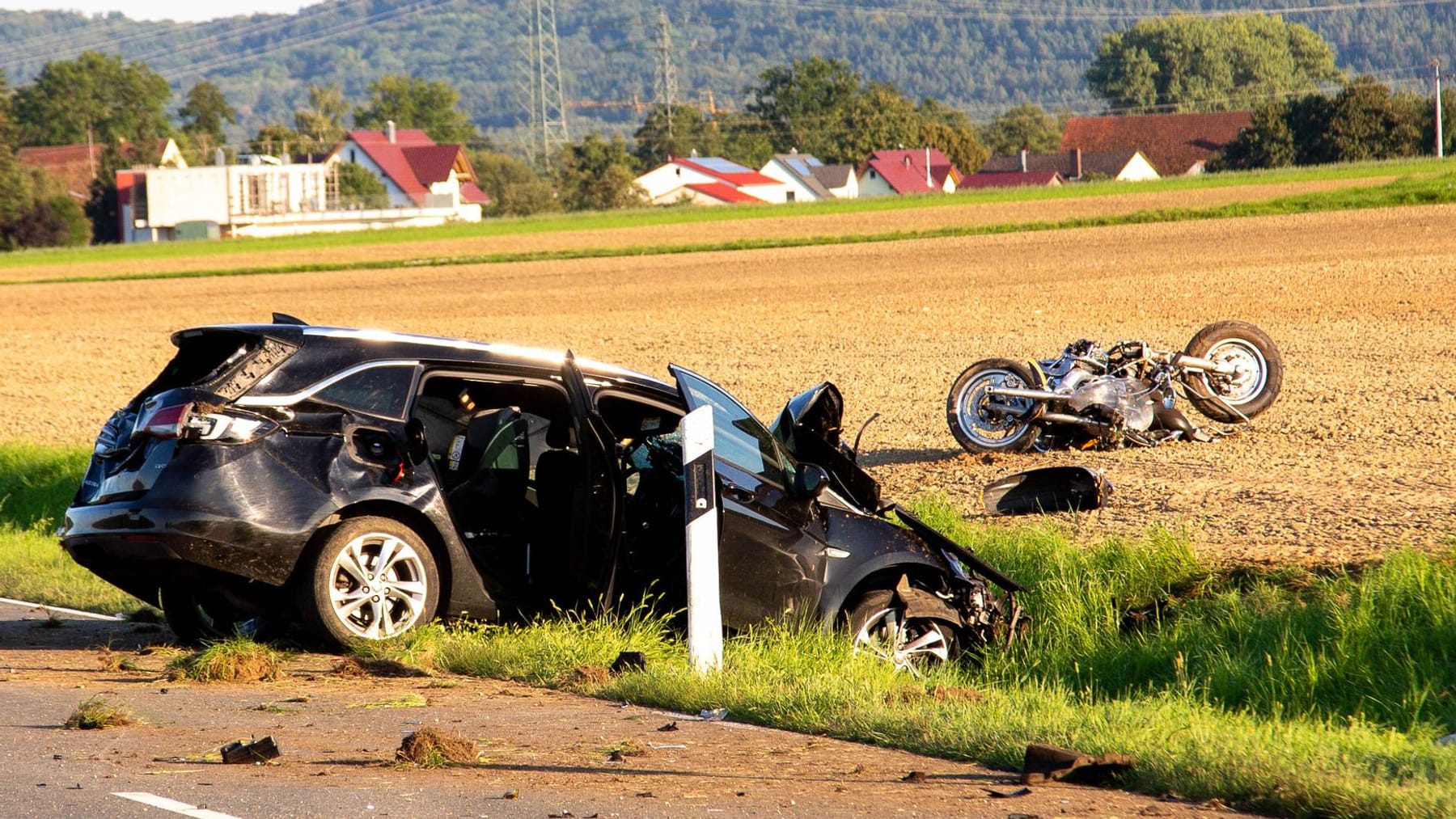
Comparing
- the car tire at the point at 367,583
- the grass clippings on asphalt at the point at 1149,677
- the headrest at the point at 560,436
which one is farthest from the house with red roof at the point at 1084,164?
the car tire at the point at 367,583

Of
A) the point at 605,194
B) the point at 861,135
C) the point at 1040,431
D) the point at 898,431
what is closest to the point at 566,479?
the point at 1040,431

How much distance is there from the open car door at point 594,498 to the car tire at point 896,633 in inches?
46.4

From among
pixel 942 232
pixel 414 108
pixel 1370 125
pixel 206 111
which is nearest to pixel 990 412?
pixel 942 232

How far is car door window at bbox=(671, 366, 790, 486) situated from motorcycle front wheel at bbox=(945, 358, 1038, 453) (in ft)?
18.6

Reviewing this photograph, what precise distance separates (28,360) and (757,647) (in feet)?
81.0

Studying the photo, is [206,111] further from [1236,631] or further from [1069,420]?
[1236,631]

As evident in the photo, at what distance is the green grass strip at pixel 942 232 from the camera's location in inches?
1827

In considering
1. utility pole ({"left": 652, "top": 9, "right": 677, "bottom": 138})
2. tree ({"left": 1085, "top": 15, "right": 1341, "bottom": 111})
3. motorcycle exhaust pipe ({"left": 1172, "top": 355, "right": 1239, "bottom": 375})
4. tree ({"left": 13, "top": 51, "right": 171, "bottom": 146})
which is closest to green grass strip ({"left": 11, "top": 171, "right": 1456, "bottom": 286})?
motorcycle exhaust pipe ({"left": 1172, "top": 355, "right": 1239, "bottom": 375})

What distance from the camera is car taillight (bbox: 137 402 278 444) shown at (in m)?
7.62

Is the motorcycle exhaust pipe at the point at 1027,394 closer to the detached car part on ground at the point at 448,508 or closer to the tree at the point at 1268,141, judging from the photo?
the detached car part on ground at the point at 448,508

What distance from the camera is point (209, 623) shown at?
8812 millimetres

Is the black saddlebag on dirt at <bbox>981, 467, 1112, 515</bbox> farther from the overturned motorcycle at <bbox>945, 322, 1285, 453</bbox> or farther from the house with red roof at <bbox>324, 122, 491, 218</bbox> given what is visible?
the house with red roof at <bbox>324, 122, 491, 218</bbox>

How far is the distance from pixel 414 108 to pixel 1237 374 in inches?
6709

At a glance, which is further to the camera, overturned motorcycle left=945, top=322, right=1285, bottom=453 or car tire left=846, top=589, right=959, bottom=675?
overturned motorcycle left=945, top=322, right=1285, bottom=453
